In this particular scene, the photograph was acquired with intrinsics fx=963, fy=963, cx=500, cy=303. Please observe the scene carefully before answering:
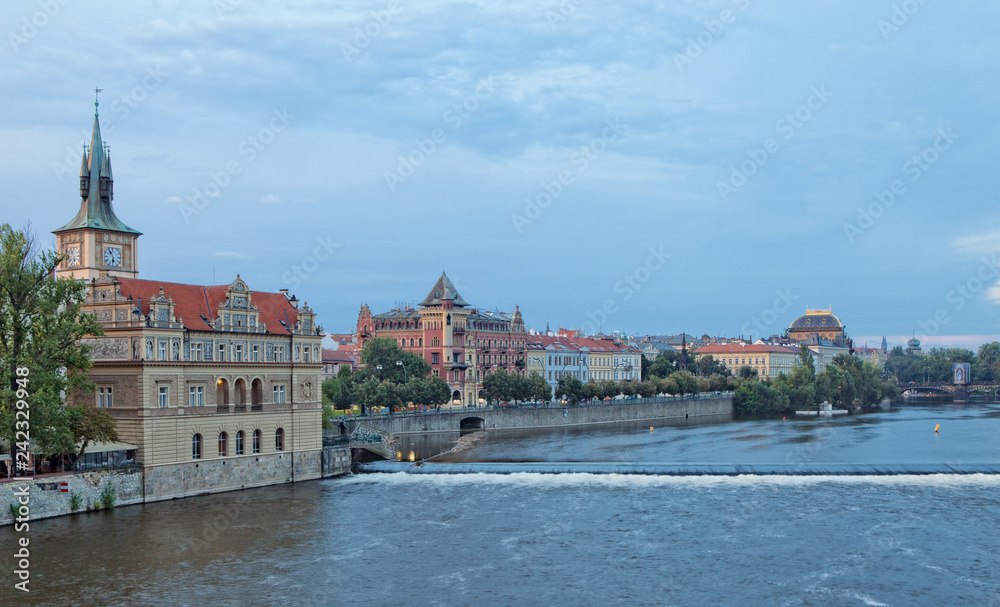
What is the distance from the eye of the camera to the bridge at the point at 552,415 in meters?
91.1

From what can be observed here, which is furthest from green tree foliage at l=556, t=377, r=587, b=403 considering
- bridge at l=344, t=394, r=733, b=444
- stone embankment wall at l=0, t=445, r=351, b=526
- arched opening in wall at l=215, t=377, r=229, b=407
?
arched opening in wall at l=215, t=377, r=229, b=407

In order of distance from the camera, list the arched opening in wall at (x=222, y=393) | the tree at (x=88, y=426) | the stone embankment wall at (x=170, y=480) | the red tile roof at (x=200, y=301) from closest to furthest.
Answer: the stone embankment wall at (x=170, y=480) < the tree at (x=88, y=426) < the red tile roof at (x=200, y=301) < the arched opening in wall at (x=222, y=393)

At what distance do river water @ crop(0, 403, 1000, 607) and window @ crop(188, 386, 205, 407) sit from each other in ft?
16.4

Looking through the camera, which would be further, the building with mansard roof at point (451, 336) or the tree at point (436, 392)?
the building with mansard roof at point (451, 336)

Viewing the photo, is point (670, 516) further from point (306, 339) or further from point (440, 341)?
point (440, 341)

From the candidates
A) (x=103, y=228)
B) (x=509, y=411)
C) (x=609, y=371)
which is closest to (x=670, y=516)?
(x=103, y=228)

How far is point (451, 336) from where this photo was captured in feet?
403

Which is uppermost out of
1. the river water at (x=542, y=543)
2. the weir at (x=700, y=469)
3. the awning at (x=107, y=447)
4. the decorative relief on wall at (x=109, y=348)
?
the decorative relief on wall at (x=109, y=348)

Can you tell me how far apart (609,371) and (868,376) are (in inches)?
1590

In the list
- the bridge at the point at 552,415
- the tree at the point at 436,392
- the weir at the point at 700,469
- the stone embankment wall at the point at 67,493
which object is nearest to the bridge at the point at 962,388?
the bridge at the point at 552,415

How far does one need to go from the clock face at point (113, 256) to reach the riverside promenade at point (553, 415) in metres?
25.3

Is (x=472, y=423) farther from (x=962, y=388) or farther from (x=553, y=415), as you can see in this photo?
(x=962, y=388)

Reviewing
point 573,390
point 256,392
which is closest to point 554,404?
point 573,390

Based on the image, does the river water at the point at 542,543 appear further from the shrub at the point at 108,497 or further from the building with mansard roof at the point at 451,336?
the building with mansard roof at the point at 451,336
